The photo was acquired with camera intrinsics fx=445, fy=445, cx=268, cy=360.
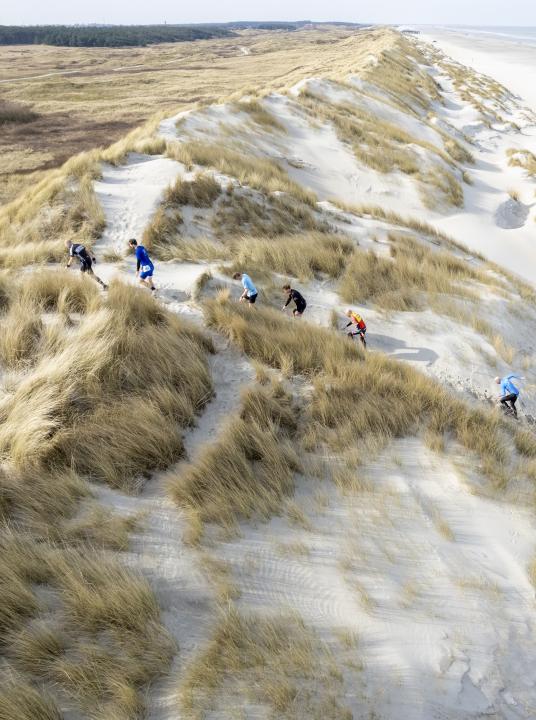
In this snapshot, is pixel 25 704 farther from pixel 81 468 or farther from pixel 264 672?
pixel 81 468

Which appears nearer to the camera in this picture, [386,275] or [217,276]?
[217,276]

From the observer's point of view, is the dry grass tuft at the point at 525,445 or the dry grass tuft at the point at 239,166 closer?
the dry grass tuft at the point at 525,445

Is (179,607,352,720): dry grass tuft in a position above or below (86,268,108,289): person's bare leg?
below

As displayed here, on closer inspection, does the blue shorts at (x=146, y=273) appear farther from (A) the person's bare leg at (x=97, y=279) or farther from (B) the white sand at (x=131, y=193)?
(B) the white sand at (x=131, y=193)

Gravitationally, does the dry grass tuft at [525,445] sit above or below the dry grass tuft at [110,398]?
below

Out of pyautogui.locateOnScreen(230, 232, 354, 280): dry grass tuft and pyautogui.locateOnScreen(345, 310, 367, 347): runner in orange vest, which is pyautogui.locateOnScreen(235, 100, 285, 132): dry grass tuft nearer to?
pyautogui.locateOnScreen(230, 232, 354, 280): dry grass tuft

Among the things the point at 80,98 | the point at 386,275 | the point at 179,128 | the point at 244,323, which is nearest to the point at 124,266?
the point at 244,323

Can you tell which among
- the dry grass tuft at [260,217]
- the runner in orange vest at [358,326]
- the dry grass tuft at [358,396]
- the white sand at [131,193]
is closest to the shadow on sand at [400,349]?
the runner in orange vest at [358,326]

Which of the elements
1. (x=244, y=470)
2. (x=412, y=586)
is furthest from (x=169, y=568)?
(x=412, y=586)

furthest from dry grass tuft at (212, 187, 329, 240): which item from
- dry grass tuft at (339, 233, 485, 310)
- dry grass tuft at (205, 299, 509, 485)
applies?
dry grass tuft at (205, 299, 509, 485)

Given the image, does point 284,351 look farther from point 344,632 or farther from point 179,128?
point 179,128

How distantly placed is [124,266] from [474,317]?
7600 millimetres

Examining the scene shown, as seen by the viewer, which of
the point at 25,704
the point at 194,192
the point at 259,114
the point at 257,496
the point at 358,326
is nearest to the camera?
the point at 25,704

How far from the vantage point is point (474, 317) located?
945 cm
